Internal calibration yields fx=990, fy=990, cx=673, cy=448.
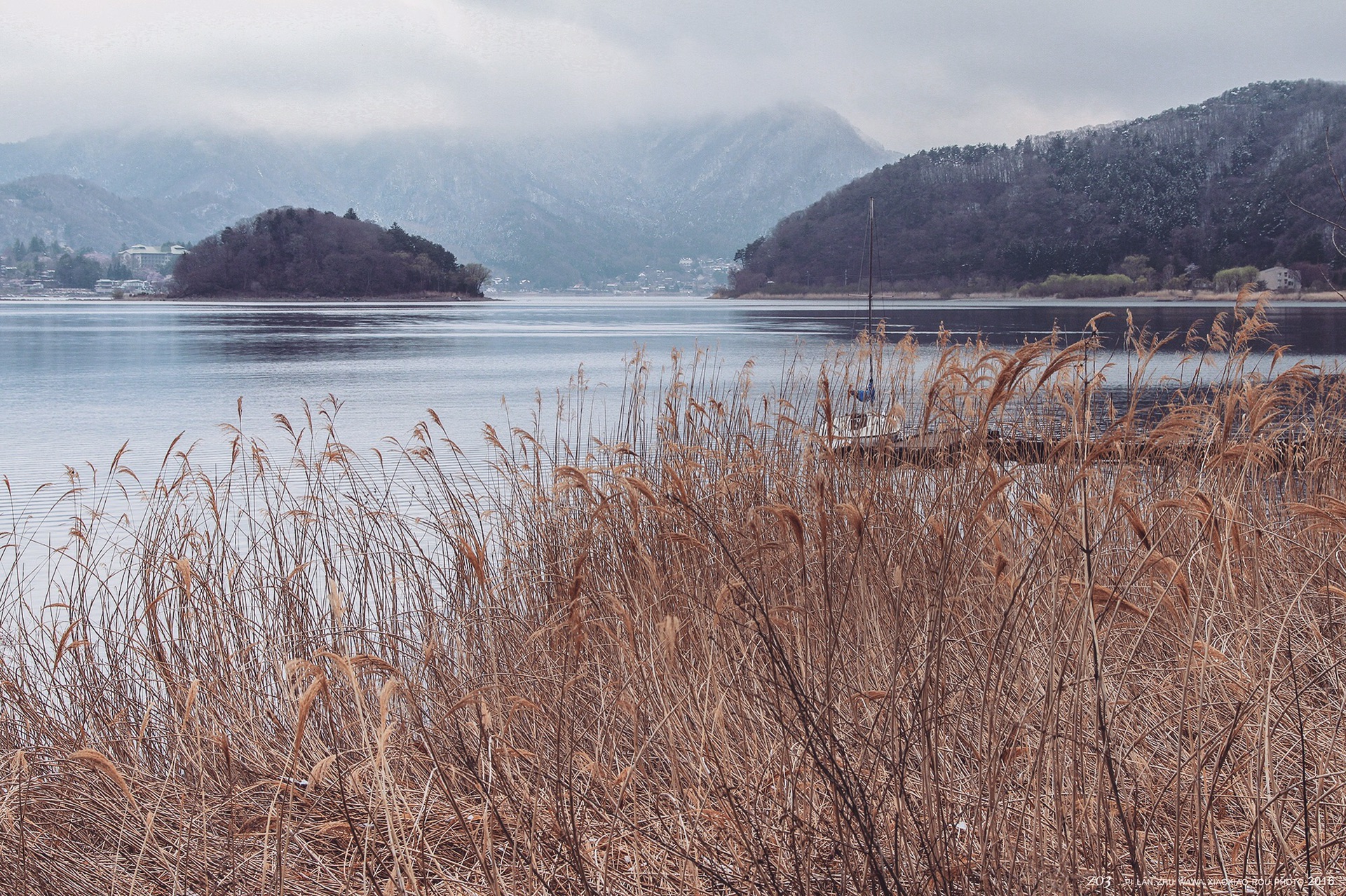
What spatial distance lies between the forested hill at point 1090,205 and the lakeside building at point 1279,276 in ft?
5.21

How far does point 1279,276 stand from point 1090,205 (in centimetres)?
2590

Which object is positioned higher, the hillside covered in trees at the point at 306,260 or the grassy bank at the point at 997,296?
the hillside covered in trees at the point at 306,260

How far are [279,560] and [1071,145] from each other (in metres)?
124

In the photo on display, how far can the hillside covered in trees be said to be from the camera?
345 feet

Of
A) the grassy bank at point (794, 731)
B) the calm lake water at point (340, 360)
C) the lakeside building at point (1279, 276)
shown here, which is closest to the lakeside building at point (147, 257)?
the calm lake water at point (340, 360)

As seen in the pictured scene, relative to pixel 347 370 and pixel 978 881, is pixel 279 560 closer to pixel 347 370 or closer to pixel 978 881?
pixel 978 881

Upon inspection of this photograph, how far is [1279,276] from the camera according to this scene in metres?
79.7

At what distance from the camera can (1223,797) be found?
2234 mm

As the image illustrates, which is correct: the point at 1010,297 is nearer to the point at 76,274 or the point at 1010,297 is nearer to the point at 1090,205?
the point at 1090,205

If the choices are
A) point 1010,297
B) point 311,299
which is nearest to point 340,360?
point 1010,297

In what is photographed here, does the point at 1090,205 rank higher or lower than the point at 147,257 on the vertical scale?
lower

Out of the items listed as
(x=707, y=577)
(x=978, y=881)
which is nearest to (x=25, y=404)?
(x=707, y=577)

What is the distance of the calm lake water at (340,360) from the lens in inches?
690

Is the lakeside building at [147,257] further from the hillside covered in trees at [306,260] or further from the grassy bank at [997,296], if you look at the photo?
the grassy bank at [997,296]
